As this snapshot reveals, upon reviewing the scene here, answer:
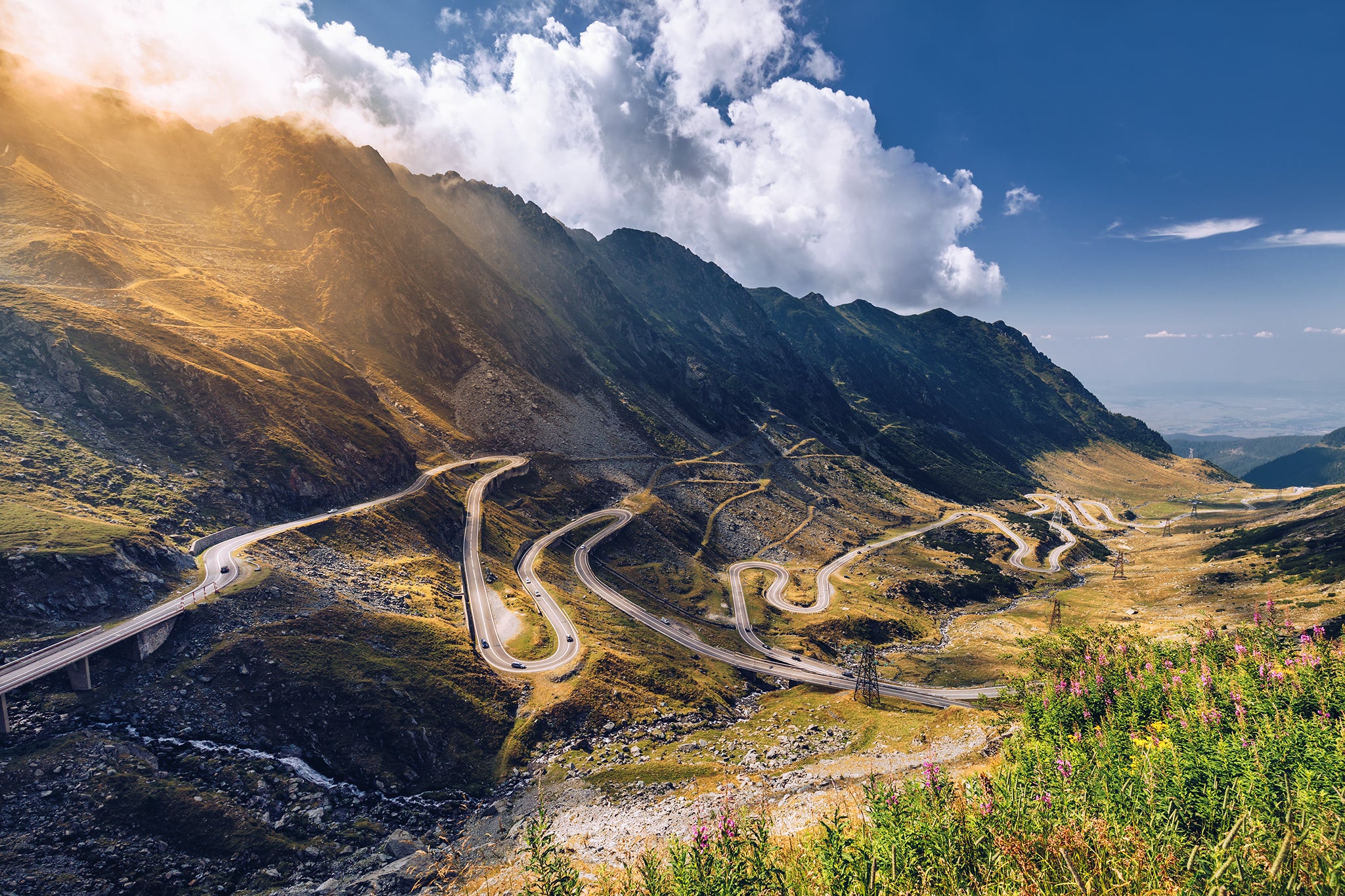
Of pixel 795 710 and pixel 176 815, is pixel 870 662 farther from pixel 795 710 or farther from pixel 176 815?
pixel 176 815

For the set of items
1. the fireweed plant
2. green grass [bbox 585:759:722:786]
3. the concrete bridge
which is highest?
the concrete bridge

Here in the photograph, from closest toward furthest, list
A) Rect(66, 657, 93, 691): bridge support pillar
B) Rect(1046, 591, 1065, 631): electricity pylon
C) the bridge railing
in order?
the bridge railing → Rect(66, 657, 93, 691): bridge support pillar → Rect(1046, 591, 1065, 631): electricity pylon

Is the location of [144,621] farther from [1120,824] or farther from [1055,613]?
[1055,613]

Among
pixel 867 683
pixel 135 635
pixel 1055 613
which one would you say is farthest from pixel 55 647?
pixel 1055 613

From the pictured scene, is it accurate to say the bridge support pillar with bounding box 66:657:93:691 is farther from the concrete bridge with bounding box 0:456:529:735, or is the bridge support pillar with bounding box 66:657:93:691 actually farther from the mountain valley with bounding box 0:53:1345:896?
the mountain valley with bounding box 0:53:1345:896

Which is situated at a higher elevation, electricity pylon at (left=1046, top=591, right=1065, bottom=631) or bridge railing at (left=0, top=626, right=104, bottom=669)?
bridge railing at (left=0, top=626, right=104, bottom=669)

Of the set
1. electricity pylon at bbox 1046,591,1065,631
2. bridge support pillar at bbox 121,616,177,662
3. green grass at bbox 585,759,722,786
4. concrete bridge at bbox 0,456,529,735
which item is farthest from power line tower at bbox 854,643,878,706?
concrete bridge at bbox 0,456,529,735

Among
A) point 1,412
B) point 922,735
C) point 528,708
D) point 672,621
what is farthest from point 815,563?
point 1,412

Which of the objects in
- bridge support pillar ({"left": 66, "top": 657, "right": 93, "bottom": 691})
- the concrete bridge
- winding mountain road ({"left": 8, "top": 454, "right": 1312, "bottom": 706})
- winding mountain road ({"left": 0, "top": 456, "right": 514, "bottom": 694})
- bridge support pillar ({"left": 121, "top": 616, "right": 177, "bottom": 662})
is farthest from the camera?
bridge support pillar ({"left": 121, "top": 616, "right": 177, "bottom": 662})

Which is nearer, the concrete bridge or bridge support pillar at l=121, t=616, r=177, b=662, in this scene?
the concrete bridge
